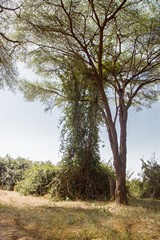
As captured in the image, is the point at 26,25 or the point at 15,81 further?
the point at 15,81

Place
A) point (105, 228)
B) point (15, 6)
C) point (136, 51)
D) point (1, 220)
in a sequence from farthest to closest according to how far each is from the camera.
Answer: point (136, 51), point (15, 6), point (1, 220), point (105, 228)

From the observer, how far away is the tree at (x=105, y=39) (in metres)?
7.84

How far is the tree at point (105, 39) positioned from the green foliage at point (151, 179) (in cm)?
295

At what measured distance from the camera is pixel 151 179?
1088 centimetres

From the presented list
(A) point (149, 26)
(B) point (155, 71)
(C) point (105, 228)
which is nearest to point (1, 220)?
(C) point (105, 228)

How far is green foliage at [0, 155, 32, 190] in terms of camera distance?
13.7 meters

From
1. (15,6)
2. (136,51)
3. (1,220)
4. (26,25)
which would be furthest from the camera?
(136,51)

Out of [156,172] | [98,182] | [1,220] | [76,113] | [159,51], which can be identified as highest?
[159,51]

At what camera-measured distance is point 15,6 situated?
26.6 ft

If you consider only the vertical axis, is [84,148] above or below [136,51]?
below

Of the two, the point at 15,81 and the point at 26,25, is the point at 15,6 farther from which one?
the point at 15,81

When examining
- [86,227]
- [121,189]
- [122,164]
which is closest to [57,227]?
[86,227]

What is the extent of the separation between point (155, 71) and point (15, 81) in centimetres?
521

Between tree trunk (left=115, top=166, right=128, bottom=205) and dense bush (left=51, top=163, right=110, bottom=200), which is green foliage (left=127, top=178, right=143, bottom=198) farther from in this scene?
tree trunk (left=115, top=166, right=128, bottom=205)
